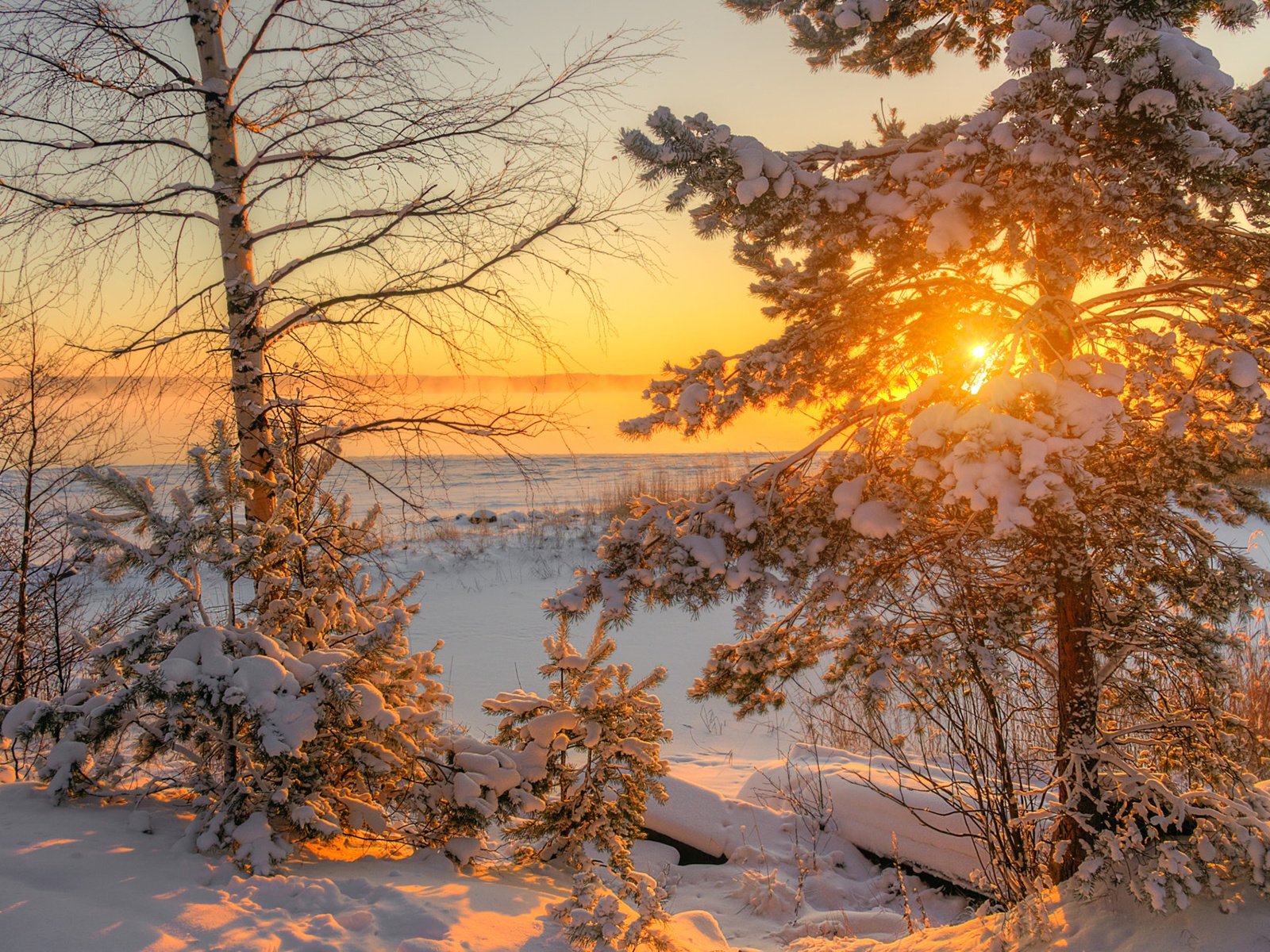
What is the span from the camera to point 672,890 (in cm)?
456

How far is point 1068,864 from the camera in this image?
375cm

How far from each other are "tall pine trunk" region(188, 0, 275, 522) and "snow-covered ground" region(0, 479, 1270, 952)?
1125 millimetres

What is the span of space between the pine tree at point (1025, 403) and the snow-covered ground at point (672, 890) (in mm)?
911

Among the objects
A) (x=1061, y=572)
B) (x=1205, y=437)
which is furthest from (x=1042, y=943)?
(x=1205, y=437)

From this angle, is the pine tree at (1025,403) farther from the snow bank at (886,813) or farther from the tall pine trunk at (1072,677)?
the snow bank at (886,813)

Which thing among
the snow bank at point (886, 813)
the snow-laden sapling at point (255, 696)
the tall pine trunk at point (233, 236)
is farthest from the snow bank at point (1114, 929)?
the tall pine trunk at point (233, 236)

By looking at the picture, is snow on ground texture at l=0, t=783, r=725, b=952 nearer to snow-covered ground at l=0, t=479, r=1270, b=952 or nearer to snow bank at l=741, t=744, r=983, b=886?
snow-covered ground at l=0, t=479, r=1270, b=952

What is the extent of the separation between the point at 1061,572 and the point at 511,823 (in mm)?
3049

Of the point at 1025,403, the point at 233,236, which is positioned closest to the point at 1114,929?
the point at 1025,403

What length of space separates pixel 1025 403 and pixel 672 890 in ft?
11.5

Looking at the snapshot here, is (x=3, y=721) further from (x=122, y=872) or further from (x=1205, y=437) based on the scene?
(x=1205, y=437)

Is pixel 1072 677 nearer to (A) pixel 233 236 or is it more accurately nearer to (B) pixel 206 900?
(B) pixel 206 900

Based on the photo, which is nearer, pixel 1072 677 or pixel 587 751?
pixel 1072 677

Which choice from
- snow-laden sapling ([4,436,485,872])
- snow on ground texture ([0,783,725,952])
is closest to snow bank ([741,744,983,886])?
snow on ground texture ([0,783,725,952])
